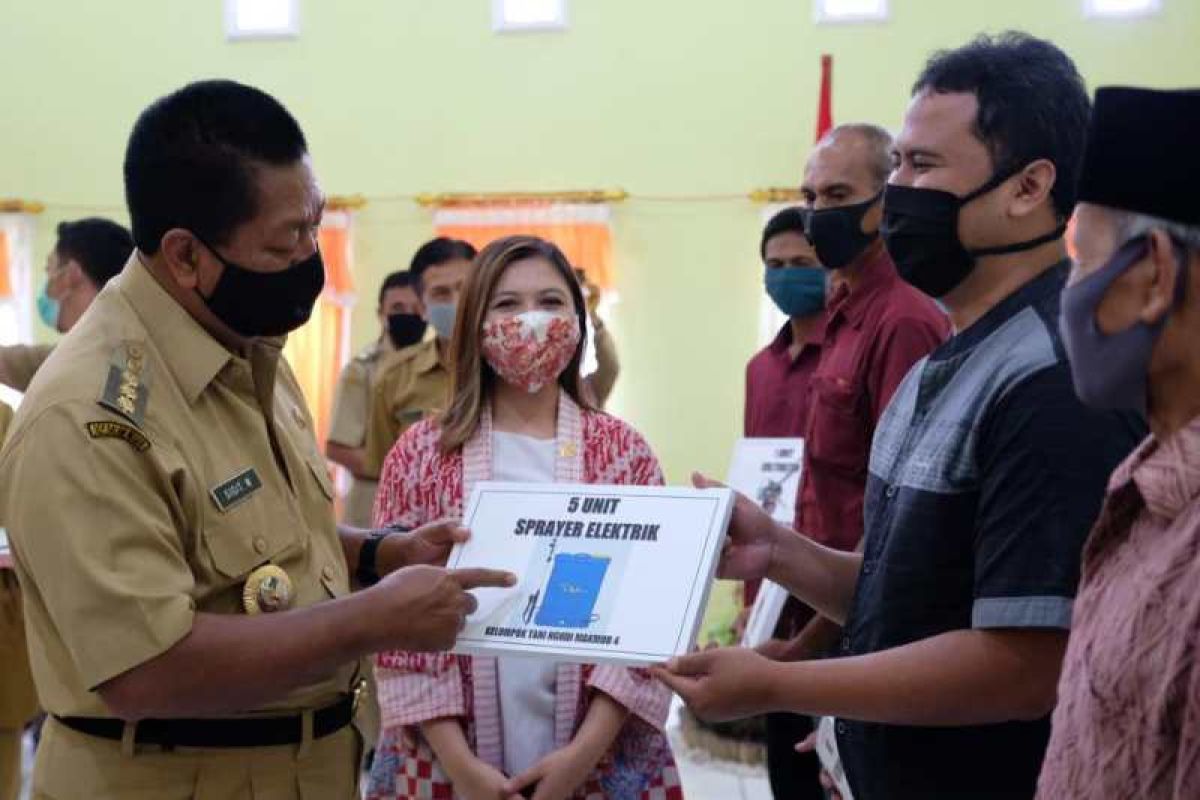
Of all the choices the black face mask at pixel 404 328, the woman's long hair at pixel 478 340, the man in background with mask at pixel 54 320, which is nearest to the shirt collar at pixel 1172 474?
the woman's long hair at pixel 478 340

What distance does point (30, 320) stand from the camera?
31.6ft

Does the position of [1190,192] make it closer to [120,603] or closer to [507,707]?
[120,603]

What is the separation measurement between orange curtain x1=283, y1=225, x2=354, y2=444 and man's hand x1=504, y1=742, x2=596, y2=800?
7280mm

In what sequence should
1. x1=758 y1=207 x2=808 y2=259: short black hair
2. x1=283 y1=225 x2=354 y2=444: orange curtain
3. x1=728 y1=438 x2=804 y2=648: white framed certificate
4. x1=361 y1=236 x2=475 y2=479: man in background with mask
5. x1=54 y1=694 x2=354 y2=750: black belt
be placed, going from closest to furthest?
x1=54 y1=694 x2=354 y2=750: black belt
x1=728 y1=438 x2=804 y2=648: white framed certificate
x1=758 y1=207 x2=808 y2=259: short black hair
x1=361 y1=236 x2=475 y2=479: man in background with mask
x1=283 y1=225 x2=354 y2=444: orange curtain

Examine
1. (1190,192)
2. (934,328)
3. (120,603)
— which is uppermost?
(1190,192)

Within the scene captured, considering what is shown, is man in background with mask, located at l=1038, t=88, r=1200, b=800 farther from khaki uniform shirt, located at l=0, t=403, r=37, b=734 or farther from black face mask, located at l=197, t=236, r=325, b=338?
khaki uniform shirt, located at l=0, t=403, r=37, b=734

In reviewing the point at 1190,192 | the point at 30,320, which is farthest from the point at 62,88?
the point at 1190,192

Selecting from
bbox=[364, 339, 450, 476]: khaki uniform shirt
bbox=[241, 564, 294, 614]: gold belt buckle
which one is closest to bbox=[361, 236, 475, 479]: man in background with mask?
bbox=[364, 339, 450, 476]: khaki uniform shirt

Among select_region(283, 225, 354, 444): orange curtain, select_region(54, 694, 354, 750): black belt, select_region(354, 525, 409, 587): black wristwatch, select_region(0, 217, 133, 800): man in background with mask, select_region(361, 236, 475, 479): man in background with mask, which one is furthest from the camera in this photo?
select_region(283, 225, 354, 444): orange curtain

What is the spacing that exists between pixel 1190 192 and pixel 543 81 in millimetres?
8585

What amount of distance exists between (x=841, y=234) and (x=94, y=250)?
213 cm

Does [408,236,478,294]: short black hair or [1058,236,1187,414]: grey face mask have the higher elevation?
[1058,236,1187,414]: grey face mask

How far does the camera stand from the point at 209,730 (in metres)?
1.70

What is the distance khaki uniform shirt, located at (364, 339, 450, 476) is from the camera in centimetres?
475
